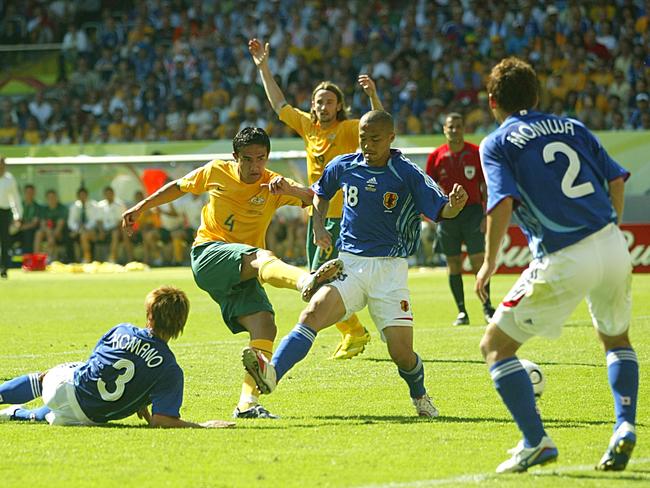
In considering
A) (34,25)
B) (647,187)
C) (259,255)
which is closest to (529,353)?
(259,255)

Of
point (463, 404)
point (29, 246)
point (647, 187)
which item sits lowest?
point (29, 246)

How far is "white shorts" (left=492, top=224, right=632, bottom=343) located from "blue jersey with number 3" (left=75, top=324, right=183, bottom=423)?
2203 millimetres

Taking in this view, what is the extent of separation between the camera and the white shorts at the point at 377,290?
26.1 feet

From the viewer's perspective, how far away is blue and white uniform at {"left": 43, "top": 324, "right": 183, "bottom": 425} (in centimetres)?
734

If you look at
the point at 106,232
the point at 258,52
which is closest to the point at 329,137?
the point at 258,52

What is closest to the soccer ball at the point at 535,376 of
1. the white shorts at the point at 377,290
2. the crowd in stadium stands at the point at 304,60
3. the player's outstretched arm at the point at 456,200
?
the white shorts at the point at 377,290

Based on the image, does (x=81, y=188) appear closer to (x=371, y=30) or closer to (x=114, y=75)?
(x=114, y=75)

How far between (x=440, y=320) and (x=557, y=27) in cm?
1531

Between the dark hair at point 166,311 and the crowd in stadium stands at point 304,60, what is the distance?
19.4 meters

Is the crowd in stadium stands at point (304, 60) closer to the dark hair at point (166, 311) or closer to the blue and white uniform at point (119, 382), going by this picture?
the dark hair at point (166, 311)

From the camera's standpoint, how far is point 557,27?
28.6m

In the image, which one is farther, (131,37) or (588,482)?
(131,37)

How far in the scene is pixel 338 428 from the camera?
7543mm

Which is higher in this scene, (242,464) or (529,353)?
(242,464)
